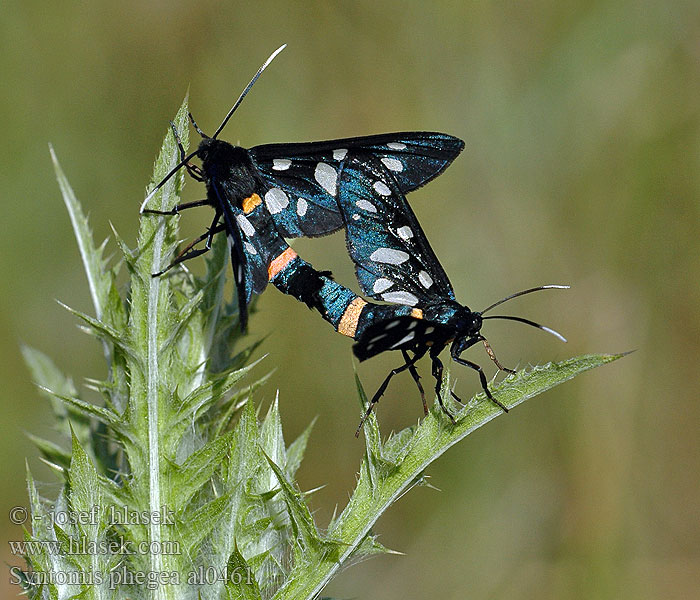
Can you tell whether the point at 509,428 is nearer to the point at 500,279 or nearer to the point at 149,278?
the point at 500,279

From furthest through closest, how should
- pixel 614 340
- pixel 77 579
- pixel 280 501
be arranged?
pixel 614 340 < pixel 280 501 < pixel 77 579

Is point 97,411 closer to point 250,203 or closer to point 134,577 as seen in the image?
point 134,577

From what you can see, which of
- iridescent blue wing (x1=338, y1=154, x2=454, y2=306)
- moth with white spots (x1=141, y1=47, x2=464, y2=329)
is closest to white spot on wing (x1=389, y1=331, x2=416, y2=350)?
iridescent blue wing (x1=338, y1=154, x2=454, y2=306)

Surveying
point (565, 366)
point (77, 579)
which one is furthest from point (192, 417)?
point (565, 366)

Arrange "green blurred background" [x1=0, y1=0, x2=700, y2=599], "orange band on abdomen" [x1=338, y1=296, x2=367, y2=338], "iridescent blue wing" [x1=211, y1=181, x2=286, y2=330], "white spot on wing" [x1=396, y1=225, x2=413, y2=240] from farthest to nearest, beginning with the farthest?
1. "green blurred background" [x1=0, y1=0, x2=700, y2=599]
2. "white spot on wing" [x1=396, y1=225, x2=413, y2=240]
3. "orange band on abdomen" [x1=338, y1=296, x2=367, y2=338]
4. "iridescent blue wing" [x1=211, y1=181, x2=286, y2=330]

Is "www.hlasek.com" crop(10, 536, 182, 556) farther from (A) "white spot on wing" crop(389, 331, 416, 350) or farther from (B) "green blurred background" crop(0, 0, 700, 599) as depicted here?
(B) "green blurred background" crop(0, 0, 700, 599)

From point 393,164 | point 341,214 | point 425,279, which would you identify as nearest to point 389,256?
point 425,279
